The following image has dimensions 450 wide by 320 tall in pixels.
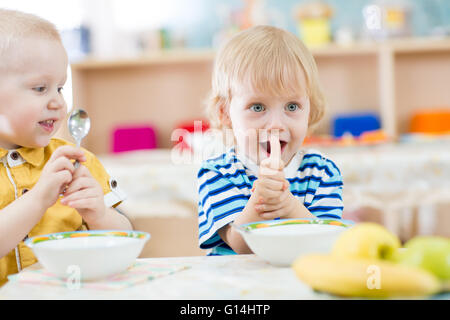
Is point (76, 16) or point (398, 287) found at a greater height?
point (76, 16)

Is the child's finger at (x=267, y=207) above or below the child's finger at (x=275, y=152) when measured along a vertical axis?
below

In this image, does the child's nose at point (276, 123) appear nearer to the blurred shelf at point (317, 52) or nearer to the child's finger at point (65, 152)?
the child's finger at point (65, 152)

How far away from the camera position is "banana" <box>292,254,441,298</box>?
42 centimetres

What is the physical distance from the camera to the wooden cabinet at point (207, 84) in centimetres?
274

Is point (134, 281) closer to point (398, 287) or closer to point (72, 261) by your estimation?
point (72, 261)

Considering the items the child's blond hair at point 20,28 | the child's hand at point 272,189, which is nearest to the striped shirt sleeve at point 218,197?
the child's hand at point 272,189

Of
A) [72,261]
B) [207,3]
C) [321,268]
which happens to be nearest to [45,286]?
[72,261]

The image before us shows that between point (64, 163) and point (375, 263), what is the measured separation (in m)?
0.40

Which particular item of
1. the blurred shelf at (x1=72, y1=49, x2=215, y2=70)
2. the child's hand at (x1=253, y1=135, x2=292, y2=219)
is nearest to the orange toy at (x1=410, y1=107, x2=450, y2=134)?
the blurred shelf at (x1=72, y1=49, x2=215, y2=70)

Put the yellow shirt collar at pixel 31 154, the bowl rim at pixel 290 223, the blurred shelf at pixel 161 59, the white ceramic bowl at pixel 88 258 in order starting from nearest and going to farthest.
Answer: the white ceramic bowl at pixel 88 258 → the bowl rim at pixel 290 223 → the yellow shirt collar at pixel 31 154 → the blurred shelf at pixel 161 59

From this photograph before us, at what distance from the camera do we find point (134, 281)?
1.77 ft

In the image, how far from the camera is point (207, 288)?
1.69ft

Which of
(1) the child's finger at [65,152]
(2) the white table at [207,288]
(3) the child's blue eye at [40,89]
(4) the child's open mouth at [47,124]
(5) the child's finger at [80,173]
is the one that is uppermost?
(3) the child's blue eye at [40,89]

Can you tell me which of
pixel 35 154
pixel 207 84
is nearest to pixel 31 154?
pixel 35 154
